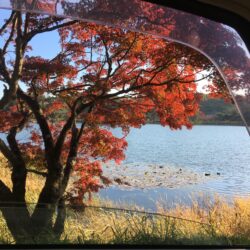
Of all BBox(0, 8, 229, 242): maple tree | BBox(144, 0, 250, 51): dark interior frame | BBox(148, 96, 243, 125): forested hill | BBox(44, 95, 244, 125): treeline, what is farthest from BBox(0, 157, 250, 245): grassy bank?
BBox(144, 0, 250, 51): dark interior frame

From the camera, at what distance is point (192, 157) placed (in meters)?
3.82

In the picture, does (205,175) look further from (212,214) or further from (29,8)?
(29,8)

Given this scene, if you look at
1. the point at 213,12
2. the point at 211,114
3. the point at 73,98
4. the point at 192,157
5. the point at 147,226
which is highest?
the point at 213,12

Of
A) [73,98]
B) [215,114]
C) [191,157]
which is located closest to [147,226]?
[191,157]

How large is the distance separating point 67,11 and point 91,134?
5.17 feet

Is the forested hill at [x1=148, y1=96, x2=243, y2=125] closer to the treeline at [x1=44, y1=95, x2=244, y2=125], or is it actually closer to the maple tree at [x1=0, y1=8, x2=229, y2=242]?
the treeline at [x1=44, y1=95, x2=244, y2=125]

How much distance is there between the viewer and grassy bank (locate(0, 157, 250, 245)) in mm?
3047

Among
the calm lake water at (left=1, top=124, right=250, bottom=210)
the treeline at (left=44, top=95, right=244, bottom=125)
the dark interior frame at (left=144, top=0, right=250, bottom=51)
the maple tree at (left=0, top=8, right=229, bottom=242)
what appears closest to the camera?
the dark interior frame at (left=144, top=0, right=250, bottom=51)

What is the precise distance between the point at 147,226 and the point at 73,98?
117 cm

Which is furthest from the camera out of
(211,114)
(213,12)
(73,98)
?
(211,114)

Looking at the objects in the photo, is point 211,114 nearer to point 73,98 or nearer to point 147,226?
point 147,226

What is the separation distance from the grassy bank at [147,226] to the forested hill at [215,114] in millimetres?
805

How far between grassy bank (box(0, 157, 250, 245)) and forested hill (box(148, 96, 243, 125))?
0.80 meters

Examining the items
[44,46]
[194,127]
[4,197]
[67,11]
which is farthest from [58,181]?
[67,11]
